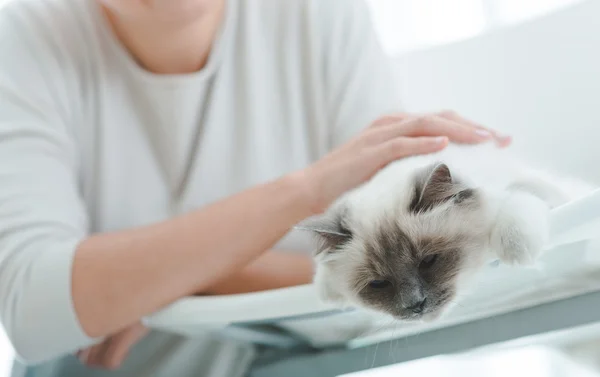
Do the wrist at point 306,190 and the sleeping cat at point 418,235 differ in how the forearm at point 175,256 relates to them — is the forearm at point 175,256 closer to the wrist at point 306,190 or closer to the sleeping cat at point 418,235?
the wrist at point 306,190

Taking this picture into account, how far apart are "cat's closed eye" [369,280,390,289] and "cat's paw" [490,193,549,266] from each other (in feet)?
0.49

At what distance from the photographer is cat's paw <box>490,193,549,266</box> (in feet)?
2.36

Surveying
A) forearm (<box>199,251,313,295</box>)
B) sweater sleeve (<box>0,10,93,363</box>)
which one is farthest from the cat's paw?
sweater sleeve (<box>0,10,93,363</box>)

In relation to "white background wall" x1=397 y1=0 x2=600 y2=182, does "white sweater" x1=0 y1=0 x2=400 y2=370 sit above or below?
above

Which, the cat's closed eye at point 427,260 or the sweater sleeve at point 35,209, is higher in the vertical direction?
the sweater sleeve at point 35,209

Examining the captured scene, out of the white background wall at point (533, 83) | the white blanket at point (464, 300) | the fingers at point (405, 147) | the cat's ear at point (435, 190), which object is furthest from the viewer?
the white background wall at point (533, 83)

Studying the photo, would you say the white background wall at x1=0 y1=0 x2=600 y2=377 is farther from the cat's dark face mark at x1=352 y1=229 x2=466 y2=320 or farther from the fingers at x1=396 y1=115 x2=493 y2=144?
the cat's dark face mark at x1=352 y1=229 x2=466 y2=320

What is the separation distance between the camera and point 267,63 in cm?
129

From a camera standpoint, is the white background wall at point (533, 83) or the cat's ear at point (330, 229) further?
the white background wall at point (533, 83)

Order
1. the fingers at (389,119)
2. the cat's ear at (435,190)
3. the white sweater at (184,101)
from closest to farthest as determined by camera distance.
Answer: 1. the cat's ear at (435,190)
2. the fingers at (389,119)
3. the white sweater at (184,101)

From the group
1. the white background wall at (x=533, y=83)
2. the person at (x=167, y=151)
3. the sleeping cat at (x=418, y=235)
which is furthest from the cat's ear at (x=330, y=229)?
the white background wall at (x=533, y=83)

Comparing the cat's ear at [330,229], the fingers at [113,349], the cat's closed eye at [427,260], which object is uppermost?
the cat's ear at [330,229]

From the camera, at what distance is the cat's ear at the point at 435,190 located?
81 centimetres

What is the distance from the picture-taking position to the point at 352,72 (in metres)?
1.23
